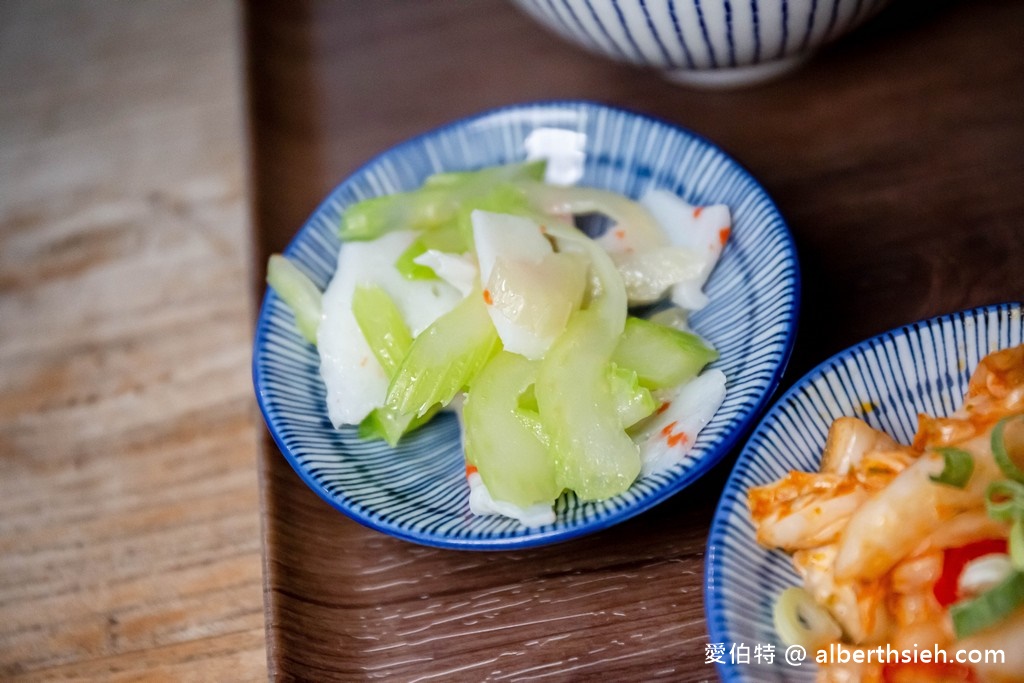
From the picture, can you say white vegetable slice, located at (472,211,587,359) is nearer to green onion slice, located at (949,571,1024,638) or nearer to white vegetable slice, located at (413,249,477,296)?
white vegetable slice, located at (413,249,477,296)

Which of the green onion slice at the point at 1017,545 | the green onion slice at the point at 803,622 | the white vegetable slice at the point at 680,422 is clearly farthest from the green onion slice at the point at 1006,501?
the white vegetable slice at the point at 680,422

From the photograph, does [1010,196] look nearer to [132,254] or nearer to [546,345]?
[546,345]

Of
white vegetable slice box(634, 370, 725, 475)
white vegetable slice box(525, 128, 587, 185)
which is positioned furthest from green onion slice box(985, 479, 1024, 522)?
white vegetable slice box(525, 128, 587, 185)

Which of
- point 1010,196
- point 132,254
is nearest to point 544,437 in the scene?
point 1010,196

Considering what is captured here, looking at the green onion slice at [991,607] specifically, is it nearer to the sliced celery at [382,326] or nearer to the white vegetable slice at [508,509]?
the white vegetable slice at [508,509]

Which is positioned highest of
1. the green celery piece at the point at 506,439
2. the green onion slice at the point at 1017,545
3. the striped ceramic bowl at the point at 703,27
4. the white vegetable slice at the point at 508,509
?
the striped ceramic bowl at the point at 703,27

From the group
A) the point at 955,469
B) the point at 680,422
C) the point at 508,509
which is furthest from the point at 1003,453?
the point at 508,509
